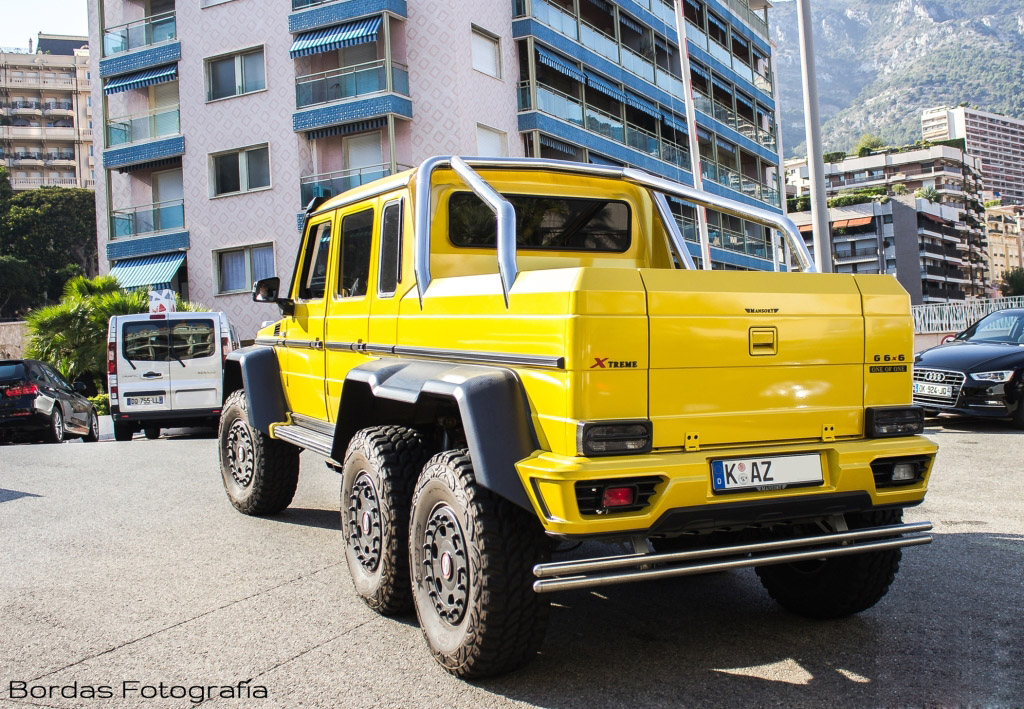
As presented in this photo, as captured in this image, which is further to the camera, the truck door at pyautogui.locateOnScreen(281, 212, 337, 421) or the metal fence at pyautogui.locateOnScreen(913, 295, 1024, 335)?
the metal fence at pyautogui.locateOnScreen(913, 295, 1024, 335)

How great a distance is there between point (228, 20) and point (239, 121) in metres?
3.27

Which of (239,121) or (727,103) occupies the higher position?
(727,103)

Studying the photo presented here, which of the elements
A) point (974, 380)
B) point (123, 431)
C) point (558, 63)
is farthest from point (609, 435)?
point (558, 63)

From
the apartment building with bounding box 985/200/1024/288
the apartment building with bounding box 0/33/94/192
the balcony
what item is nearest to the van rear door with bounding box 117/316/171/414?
the apartment building with bounding box 0/33/94/192

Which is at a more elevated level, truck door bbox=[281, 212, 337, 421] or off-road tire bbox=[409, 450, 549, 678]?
truck door bbox=[281, 212, 337, 421]

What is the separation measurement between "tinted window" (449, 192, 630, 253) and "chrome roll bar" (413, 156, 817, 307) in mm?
164

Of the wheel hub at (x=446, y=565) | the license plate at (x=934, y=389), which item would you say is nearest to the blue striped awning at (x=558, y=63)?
the license plate at (x=934, y=389)

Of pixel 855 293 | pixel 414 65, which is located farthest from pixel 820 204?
pixel 414 65

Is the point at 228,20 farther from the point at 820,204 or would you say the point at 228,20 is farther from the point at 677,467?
the point at 677,467

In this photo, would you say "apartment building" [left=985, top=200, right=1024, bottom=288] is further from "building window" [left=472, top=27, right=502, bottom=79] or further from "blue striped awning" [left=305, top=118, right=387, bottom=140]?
"blue striped awning" [left=305, top=118, right=387, bottom=140]

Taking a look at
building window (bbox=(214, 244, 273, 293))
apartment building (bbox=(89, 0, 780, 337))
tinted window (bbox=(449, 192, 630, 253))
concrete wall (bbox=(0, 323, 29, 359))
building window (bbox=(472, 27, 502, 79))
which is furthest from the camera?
concrete wall (bbox=(0, 323, 29, 359))

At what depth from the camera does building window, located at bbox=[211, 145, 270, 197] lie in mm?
31188

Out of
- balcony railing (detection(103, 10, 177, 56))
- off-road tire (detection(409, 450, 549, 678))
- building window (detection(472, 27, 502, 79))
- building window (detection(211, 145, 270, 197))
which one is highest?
balcony railing (detection(103, 10, 177, 56))

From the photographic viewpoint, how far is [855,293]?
396 centimetres
